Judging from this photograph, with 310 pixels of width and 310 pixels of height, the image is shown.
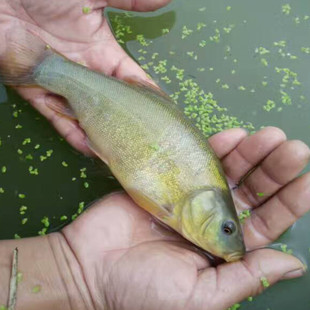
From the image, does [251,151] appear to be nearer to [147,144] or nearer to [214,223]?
[214,223]

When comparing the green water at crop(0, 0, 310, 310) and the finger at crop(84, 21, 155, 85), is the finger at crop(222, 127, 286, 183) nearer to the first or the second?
the green water at crop(0, 0, 310, 310)

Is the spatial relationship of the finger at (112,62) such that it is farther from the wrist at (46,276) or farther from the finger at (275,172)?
the wrist at (46,276)

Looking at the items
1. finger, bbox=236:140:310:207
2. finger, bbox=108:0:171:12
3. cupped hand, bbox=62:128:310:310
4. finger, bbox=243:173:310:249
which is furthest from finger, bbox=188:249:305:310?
finger, bbox=108:0:171:12

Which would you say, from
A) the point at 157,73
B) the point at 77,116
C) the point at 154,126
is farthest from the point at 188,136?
the point at 157,73

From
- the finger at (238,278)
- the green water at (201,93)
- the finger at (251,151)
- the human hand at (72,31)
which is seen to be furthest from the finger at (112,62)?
the finger at (238,278)

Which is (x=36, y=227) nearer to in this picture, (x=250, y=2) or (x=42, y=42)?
(x=42, y=42)

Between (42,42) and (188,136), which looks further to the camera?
(42,42)
